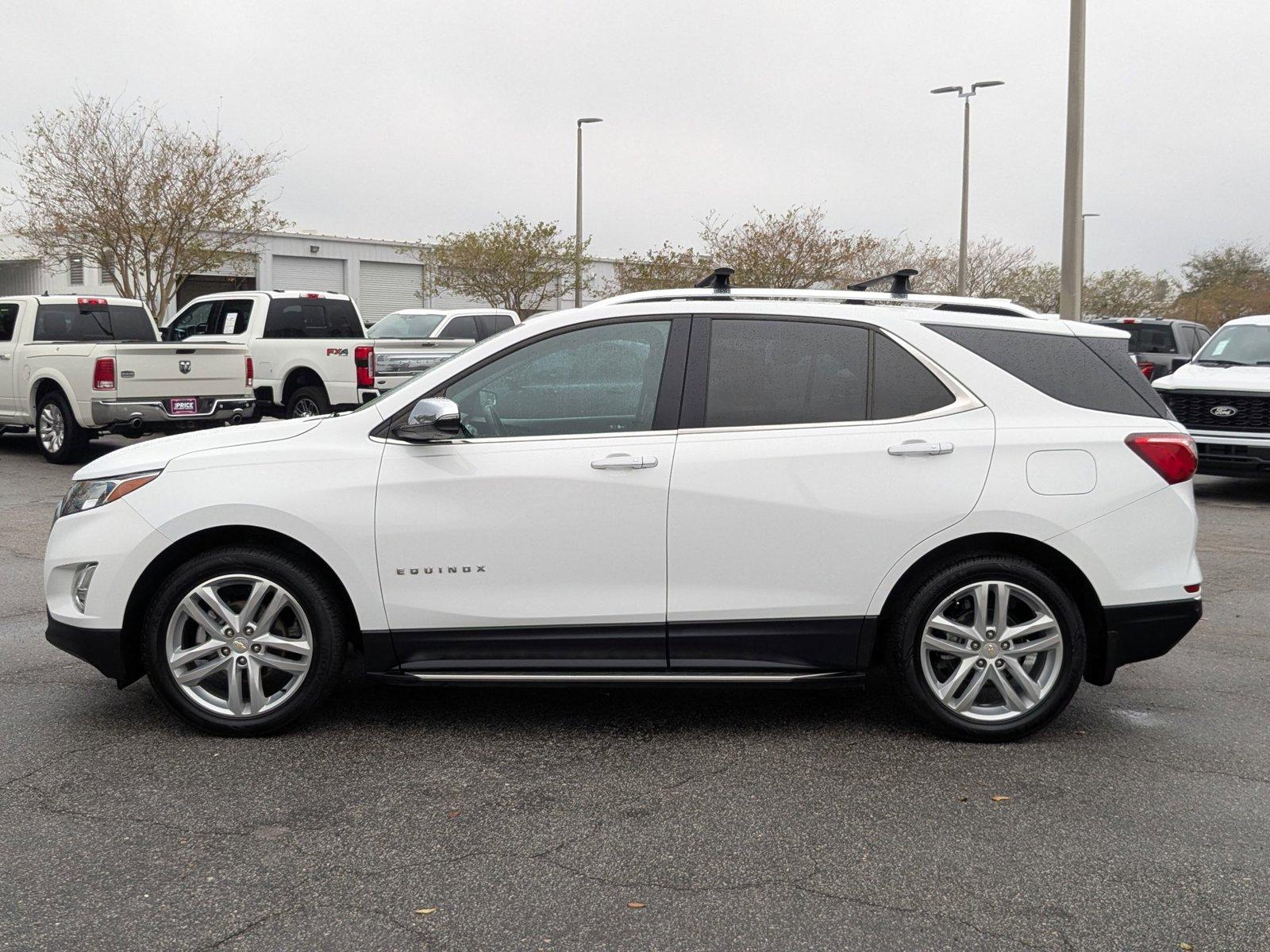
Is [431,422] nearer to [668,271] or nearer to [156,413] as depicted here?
[156,413]

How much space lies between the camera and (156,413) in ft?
47.2

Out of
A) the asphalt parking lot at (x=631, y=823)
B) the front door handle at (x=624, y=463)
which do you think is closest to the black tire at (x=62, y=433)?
the asphalt parking lot at (x=631, y=823)

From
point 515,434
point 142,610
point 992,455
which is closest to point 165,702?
point 142,610

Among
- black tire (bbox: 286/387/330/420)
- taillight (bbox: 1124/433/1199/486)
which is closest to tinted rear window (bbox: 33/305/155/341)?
black tire (bbox: 286/387/330/420)

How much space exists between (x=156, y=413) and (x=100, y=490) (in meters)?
10.3

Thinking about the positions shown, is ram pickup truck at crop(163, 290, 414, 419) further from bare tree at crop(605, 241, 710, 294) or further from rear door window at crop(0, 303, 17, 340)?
bare tree at crop(605, 241, 710, 294)

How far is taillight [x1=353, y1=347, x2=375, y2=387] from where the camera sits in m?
16.9

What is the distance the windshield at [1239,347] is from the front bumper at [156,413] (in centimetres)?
1128

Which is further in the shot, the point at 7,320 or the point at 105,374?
the point at 7,320

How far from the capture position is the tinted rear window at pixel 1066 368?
4.72 meters

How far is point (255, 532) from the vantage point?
465 centimetres

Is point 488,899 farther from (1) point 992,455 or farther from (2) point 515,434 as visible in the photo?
(1) point 992,455

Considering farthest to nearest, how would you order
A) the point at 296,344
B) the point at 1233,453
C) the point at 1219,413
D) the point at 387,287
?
the point at 387,287 → the point at 296,344 → the point at 1219,413 → the point at 1233,453

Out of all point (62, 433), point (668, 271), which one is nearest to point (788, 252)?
point (668, 271)
